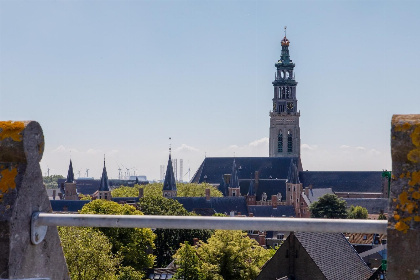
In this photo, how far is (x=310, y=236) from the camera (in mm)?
35125

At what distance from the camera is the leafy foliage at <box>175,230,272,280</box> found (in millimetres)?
47894

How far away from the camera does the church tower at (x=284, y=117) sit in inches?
5974

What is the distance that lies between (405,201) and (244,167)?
135136 millimetres

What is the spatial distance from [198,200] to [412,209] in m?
98.5

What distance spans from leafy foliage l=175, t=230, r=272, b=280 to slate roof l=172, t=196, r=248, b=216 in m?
48.0

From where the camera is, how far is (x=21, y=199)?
4.68 meters

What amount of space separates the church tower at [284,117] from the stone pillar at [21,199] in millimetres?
148037

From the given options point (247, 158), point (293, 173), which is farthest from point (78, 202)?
point (247, 158)

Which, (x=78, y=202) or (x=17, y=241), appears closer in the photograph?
(x=17, y=241)

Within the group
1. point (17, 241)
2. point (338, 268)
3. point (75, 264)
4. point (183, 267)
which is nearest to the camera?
point (17, 241)

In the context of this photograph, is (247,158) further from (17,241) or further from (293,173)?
(17,241)

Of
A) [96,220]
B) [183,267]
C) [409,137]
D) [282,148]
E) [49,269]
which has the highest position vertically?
[282,148]

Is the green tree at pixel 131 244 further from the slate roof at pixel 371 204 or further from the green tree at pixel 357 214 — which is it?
the slate roof at pixel 371 204

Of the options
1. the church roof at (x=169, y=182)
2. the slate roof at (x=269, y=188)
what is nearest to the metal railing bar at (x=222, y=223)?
the church roof at (x=169, y=182)
